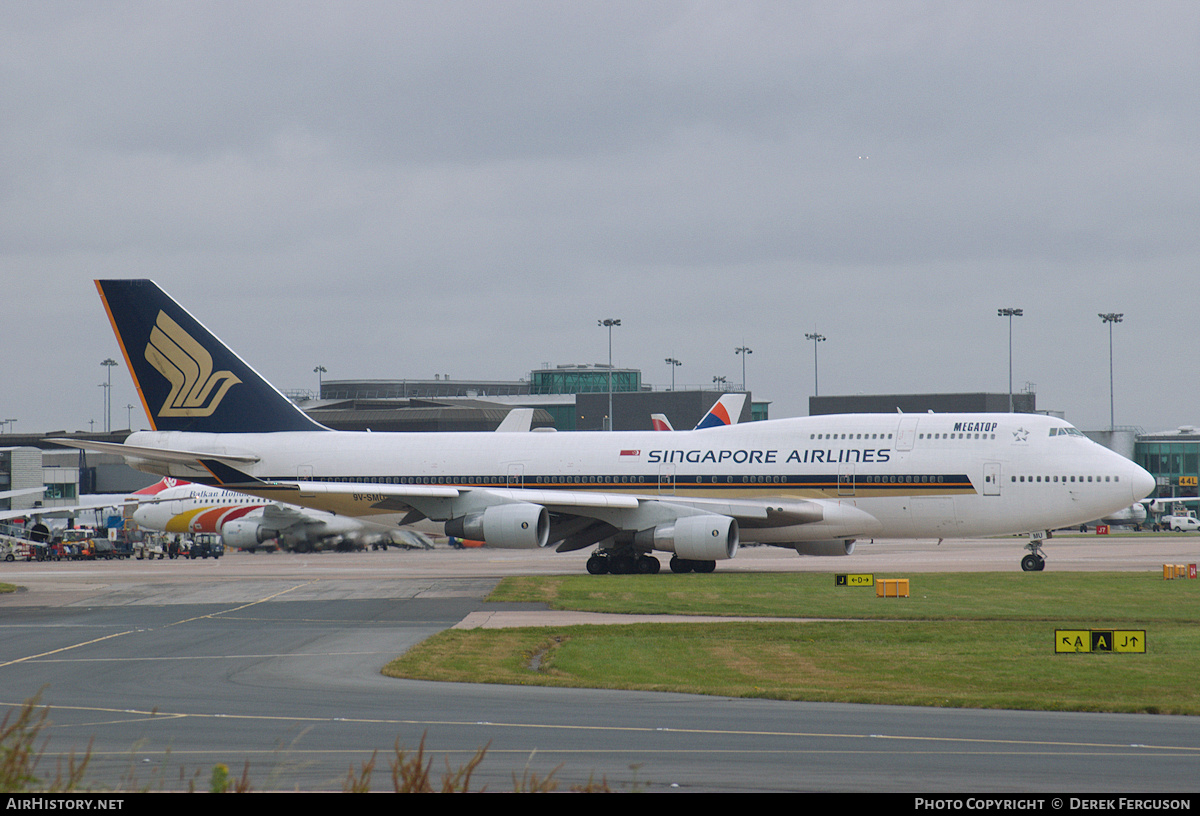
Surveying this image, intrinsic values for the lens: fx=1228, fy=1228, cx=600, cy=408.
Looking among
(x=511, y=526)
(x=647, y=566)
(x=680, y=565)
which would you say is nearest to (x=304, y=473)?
(x=511, y=526)

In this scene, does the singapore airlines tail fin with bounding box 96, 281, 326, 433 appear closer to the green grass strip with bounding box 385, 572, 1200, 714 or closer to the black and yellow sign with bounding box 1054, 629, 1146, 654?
the green grass strip with bounding box 385, 572, 1200, 714

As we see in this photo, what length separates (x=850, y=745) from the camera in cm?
1362

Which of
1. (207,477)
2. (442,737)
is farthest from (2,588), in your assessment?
(442,737)

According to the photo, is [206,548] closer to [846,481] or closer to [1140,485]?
[846,481]

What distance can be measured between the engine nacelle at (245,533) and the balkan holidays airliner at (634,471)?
2483 centimetres

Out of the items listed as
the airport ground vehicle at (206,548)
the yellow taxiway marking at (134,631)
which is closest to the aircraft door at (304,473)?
the yellow taxiway marking at (134,631)

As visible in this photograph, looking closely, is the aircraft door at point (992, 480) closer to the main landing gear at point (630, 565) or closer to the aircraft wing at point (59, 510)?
the main landing gear at point (630, 565)

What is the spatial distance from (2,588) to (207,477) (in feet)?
30.0

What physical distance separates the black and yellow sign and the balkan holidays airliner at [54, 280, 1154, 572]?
1918cm

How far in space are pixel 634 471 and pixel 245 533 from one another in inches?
1471

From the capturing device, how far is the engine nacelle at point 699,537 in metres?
40.5

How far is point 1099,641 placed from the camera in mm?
21781

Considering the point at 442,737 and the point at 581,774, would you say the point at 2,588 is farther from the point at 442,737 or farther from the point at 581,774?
the point at 581,774

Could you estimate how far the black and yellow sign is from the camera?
849 inches
